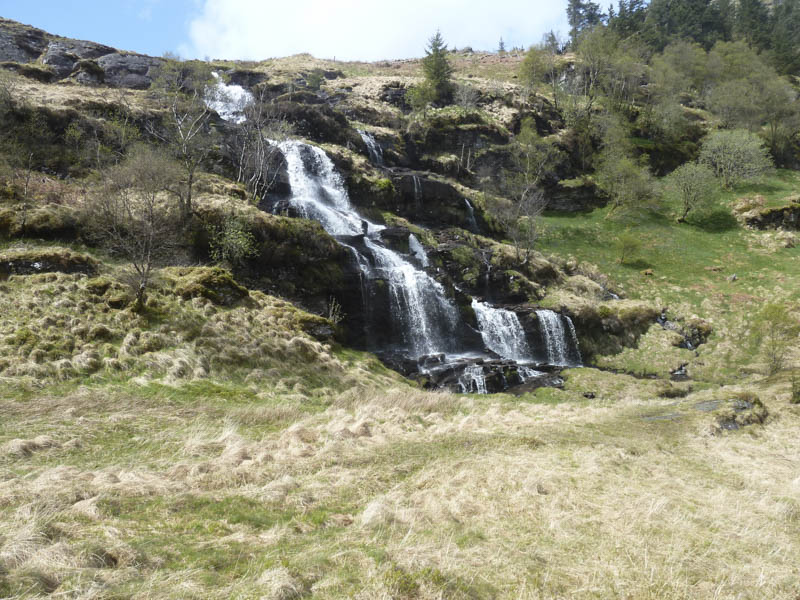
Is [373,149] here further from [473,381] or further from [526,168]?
[473,381]

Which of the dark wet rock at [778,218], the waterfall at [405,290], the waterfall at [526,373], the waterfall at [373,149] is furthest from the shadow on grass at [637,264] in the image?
the waterfall at [373,149]

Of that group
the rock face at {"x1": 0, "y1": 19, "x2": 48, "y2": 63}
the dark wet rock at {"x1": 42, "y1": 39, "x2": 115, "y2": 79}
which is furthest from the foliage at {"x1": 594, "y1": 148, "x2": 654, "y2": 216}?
the rock face at {"x1": 0, "y1": 19, "x2": 48, "y2": 63}

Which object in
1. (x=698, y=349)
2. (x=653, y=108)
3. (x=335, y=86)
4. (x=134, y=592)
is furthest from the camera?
(x=335, y=86)

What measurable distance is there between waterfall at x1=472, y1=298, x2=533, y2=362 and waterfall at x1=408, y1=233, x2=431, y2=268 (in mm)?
7489

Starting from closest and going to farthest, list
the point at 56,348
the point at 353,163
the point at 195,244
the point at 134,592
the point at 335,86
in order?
the point at 134,592
the point at 56,348
the point at 195,244
the point at 353,163
the point at 335,86

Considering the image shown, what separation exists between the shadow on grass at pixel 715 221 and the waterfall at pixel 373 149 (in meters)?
44.5

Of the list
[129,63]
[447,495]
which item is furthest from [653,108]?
[129,63]

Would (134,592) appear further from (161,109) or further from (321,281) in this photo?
(161,109)

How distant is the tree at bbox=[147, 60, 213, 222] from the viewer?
25312 millimetres

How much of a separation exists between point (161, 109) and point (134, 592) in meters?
51.8

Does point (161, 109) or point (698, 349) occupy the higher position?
point (161, 109)

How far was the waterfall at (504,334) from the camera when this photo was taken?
30484mm

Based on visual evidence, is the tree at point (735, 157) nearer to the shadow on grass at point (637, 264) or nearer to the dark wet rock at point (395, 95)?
the shadow on grass at point (637, 264)

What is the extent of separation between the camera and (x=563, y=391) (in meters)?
22.1
